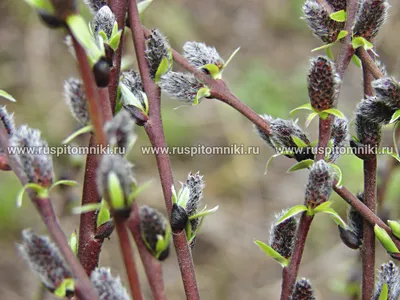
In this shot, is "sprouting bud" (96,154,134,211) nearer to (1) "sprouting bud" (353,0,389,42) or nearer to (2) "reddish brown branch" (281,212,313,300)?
(2) "reddish brown branch" (281,212,313,300)

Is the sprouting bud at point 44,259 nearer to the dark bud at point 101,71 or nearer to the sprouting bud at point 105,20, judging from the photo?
the dark bud at point 101,71

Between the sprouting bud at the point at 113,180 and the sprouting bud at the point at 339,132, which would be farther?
the sprouting bud at the point at 339,132

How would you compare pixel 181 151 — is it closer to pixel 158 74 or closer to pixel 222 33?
pixel 222 33

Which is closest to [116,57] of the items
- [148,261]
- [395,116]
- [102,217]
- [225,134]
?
[102,217]

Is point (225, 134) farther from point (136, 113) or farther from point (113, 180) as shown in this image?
point (113, 180)

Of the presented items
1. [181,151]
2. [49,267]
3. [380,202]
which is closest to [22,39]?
[181,151]

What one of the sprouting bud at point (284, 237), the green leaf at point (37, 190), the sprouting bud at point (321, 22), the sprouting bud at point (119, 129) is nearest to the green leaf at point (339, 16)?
the sprouting bud at point (321, 22)
